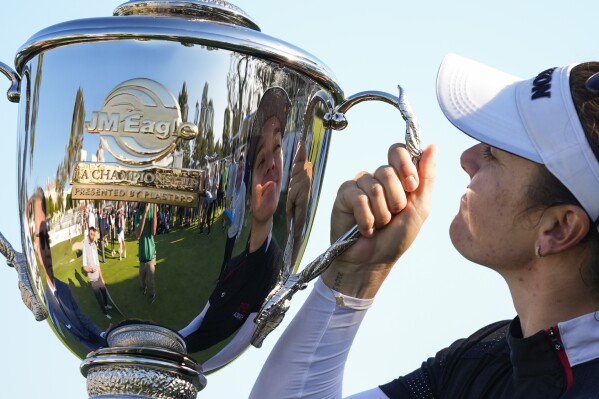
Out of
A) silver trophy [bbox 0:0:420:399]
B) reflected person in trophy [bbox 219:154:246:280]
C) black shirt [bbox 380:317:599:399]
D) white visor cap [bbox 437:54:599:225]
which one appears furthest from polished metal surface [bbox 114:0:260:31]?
black shirt [bbox 380:317:599:399]

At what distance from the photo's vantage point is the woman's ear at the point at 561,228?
197 cm

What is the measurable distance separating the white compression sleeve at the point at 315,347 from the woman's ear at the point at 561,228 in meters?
0.50

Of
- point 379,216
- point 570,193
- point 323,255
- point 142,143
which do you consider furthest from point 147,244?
point 570,193

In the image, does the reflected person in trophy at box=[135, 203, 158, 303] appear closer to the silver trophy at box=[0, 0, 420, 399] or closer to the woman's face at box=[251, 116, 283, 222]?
the silver trophy at box=[0, 0, 420, 399]

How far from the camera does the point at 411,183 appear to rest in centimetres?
222

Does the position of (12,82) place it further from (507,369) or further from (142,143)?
(507,369)

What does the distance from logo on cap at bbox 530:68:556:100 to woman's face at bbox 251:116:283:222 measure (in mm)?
456

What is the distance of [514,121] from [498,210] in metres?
0.15

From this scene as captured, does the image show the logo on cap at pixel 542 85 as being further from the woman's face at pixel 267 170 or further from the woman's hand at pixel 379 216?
the woman's face at pixel 267 170

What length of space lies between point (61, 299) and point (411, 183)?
2.24ft

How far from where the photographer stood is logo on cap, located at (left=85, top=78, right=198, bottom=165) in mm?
2029

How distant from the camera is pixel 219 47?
210 cm

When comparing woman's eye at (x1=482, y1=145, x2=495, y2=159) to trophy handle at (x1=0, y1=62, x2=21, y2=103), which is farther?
trophy handle at (x1=0, y1=62, x2=21, y2=103)

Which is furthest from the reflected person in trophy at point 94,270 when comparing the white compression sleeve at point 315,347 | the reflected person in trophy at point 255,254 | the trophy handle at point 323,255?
the white compression sleeve at point 315,347
